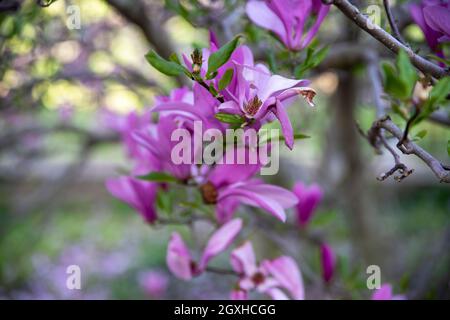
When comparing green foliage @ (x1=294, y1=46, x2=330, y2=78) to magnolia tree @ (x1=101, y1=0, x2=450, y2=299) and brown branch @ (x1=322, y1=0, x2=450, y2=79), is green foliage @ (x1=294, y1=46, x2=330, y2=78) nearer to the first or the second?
magnolia tree @ (x1=101, y1=0, x2=450, y2=299)

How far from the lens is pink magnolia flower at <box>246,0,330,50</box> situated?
2.34ft

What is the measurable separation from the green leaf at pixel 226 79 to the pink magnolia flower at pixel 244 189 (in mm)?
173

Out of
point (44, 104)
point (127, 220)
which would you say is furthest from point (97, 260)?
point (44, 104)

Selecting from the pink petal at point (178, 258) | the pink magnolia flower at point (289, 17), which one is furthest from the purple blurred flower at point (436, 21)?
the pink petal at point (178, 258)

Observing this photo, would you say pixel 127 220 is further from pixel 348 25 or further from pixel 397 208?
pixel 348 25

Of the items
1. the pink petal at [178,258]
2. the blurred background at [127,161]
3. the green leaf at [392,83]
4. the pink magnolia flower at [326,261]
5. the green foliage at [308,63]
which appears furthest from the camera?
the blurred background at [127,161]

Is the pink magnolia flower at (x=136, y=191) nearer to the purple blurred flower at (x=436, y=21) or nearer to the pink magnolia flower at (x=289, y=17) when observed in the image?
the pink magnolia flower at (x=289, y=17)

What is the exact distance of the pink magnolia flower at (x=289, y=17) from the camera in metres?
0.71

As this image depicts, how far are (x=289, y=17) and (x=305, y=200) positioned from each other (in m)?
0.47

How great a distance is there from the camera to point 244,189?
722 millimetres

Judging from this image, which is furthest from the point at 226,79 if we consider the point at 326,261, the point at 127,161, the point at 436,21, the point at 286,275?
the point at 127,161

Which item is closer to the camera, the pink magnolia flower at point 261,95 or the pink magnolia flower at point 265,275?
the pink magnolia flower at point 261,95

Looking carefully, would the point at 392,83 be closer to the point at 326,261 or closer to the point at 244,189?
the point at 244,189
